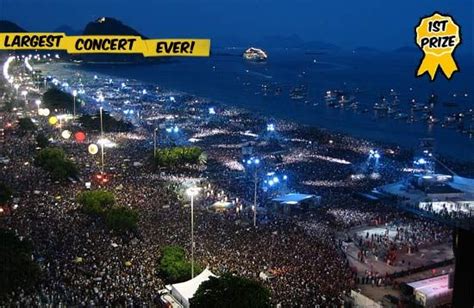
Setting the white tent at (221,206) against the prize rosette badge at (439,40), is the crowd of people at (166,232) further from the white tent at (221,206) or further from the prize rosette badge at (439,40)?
the prize rosette badge at (439,40)

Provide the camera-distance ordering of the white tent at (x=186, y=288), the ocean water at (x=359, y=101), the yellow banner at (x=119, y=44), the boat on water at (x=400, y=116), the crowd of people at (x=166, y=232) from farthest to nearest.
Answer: the boat on water at (x=400, y=116), the ocean water at (x=359, y=101), the crowd of people at (x=166, y=232), the white tent at (x=186, y=288), the yellow banner at (x=119, y=44)

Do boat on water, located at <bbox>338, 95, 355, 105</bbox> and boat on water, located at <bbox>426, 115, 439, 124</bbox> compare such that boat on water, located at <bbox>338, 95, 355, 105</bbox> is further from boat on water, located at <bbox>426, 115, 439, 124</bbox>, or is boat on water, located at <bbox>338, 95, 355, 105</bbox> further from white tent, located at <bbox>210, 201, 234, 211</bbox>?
white tent, located at <bbox>210, 201, 234, 211</bbox>

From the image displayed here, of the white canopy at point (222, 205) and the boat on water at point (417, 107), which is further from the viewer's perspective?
the boat on water at point (417, 107)

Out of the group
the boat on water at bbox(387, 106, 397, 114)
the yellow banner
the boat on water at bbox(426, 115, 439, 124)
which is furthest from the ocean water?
the yellow banner

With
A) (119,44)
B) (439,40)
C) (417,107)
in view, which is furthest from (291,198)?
(417,107)

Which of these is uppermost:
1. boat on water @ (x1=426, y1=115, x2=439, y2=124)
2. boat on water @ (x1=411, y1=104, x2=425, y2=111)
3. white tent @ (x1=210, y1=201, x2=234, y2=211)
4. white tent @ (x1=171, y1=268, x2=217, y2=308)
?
boat on water @ (x1=411, y1=104, x2=425, y2=111)

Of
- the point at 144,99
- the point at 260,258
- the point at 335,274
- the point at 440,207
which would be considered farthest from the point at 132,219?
the point at 144,99

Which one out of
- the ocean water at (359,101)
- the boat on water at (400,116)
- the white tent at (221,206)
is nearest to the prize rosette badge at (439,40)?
the white tent at (221,206)
